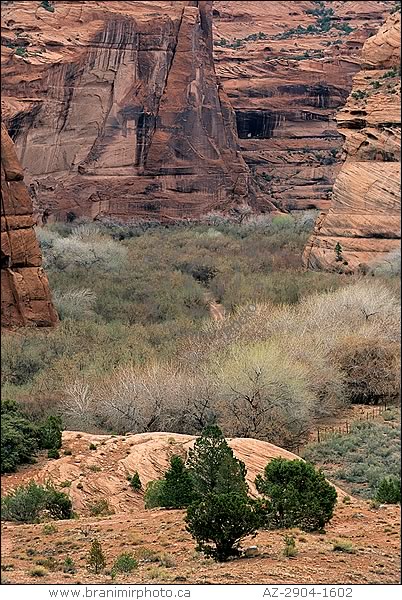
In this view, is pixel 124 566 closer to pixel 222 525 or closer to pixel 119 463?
pixel 222 525

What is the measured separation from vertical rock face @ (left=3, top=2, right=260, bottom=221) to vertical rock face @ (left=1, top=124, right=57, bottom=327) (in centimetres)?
3558

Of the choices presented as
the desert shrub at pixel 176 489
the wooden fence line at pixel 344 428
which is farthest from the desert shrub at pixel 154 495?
the wooden fence line at pixel 344 428

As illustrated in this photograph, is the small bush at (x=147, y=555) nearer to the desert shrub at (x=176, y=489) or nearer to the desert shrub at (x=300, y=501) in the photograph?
the desert shrub at (x=300, y=501)

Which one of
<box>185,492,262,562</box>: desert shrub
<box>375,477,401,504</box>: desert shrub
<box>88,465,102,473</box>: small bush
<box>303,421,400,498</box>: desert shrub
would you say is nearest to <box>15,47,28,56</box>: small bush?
<box>303,421,400,498</box>: desert shrub

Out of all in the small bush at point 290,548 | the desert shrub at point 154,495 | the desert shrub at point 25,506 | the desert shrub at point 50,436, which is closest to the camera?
the small bush at point 290,548

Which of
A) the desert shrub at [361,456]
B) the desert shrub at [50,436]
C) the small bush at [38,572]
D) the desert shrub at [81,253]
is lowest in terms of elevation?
the desert shrub at [81,253]

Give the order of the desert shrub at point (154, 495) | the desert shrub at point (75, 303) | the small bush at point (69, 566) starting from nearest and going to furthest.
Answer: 1. the small bush at point (69, 566)
2. the desert shrub at point (154, 495)
3. the desert shrub at point (75, 303)

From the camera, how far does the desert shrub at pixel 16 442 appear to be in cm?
2672

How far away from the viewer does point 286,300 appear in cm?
4925

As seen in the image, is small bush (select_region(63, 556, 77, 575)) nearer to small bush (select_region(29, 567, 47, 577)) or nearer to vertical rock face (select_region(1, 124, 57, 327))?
small bush (select_region(29, 567, 47, 577))

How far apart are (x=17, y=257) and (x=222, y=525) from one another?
20.7m

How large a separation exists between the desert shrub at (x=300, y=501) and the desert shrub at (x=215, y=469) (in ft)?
2.00

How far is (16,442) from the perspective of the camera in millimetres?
27172
